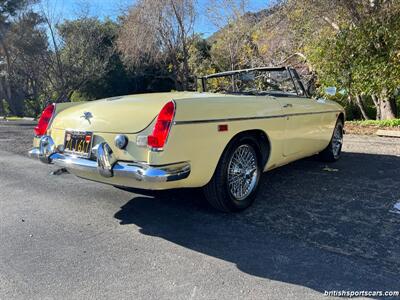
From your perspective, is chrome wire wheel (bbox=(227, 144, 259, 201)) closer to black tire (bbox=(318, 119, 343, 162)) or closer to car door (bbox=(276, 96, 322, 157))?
car door (bbox=(276, 96, 322, 157))

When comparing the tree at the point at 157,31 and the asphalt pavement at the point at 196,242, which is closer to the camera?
the asphalt pavement at the point at 196,242

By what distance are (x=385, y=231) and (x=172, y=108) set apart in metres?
2.17

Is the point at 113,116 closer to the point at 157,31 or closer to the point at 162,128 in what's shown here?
the point at 162,128

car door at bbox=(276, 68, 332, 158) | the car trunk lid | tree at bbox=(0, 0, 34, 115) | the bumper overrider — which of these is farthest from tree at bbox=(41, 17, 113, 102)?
the bumper overrider

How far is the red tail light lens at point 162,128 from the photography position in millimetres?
3023

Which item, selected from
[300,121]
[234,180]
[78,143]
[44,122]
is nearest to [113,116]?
[78,143]

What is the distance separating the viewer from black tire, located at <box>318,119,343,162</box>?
5832mm

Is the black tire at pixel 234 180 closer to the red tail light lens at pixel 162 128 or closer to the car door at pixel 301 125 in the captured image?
the car door at pixel 301 125

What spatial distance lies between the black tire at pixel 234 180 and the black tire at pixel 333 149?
87.4 inches

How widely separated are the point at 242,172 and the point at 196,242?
3.32ft

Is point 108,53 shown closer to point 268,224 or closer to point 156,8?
point 156,8

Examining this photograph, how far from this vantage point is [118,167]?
318 centimetres

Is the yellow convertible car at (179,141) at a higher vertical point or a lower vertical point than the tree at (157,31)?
lower

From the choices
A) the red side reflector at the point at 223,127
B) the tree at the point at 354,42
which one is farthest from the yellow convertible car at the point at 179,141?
the tree at the point at 354,42
